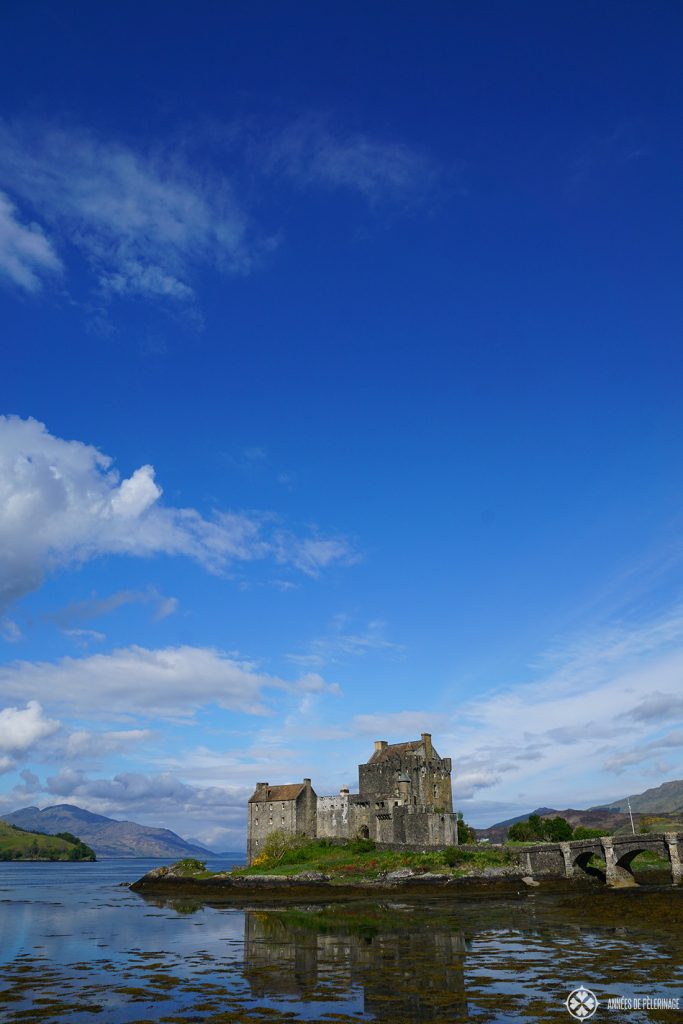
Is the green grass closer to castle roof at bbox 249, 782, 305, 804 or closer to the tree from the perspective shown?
castle roof at bbox 249, 782, 305, 804

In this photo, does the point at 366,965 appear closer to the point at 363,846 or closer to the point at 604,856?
the point at 604,856

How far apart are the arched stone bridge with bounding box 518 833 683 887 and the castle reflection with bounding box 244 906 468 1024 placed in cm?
2441

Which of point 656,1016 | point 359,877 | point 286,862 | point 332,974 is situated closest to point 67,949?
point 332,974

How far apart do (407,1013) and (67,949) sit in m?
22.3

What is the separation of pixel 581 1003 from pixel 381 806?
56.2 meters

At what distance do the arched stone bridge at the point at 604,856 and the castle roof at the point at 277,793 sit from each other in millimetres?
28783

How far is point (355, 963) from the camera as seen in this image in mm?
26578

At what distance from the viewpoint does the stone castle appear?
6862 centimetres

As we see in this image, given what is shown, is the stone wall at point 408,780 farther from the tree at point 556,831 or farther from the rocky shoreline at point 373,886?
the tree at point 556,831

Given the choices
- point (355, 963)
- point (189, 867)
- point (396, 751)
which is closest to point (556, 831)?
point (396, 751)

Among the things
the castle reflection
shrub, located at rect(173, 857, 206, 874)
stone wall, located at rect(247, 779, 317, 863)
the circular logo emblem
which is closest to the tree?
stone wall, located at rect(247, 779, 317, 863)

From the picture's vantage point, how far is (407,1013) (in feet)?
62.6

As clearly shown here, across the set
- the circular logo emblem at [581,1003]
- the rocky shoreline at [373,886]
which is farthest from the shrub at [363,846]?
the circular logo emblem at [581,1003]

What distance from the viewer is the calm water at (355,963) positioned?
1989cm
